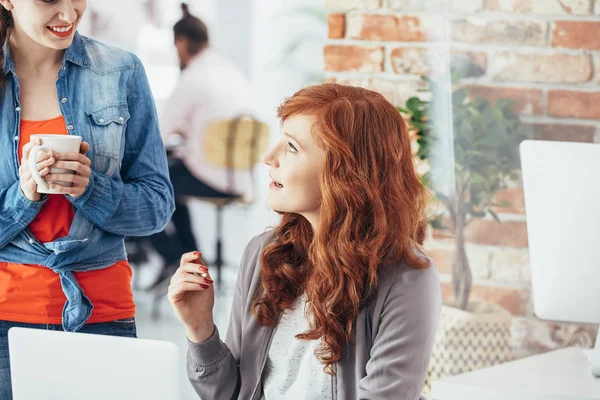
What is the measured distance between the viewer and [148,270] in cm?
364

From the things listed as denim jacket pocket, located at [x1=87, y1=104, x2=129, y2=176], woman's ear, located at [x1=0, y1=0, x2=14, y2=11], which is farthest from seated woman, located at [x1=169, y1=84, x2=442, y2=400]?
woman's ear, located at [x1=0, y1=0, x2=14, y2=11]

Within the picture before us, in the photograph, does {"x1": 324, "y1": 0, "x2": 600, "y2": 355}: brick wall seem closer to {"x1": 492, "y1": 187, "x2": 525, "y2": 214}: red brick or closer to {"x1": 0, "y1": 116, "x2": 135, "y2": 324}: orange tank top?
{"x1": 492, "y1": 187, "x2": 525, "y2": 214}: red brick

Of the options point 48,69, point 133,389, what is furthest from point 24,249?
point 133,389

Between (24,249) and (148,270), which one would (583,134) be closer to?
(24,249)

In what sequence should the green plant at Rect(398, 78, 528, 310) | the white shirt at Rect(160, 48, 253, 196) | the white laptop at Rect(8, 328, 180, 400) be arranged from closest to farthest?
the white laptop at Rect(8, 328, 180, 400) < the green plant at Rect(398, 78, 528, 310) < the white shirt at Rect(160, 48, 253, 196)

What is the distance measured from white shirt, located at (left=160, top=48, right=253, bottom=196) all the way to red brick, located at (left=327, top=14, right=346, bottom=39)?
875mm

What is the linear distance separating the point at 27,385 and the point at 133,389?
169 millimetres

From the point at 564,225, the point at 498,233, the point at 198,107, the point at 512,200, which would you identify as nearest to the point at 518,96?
the point at 512,200

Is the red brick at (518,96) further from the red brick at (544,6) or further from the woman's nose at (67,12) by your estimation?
the woman's nose at (67,12)

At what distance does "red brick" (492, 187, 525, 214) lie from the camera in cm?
249

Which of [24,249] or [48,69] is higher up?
[48,69]

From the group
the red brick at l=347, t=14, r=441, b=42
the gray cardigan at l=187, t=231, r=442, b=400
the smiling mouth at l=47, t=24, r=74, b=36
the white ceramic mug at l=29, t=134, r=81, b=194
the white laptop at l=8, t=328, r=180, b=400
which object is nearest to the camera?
the white laptop at l=8, t=328, r=180, b=400

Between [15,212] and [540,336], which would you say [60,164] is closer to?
[15,212]

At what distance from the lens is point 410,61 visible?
262 centimetres
